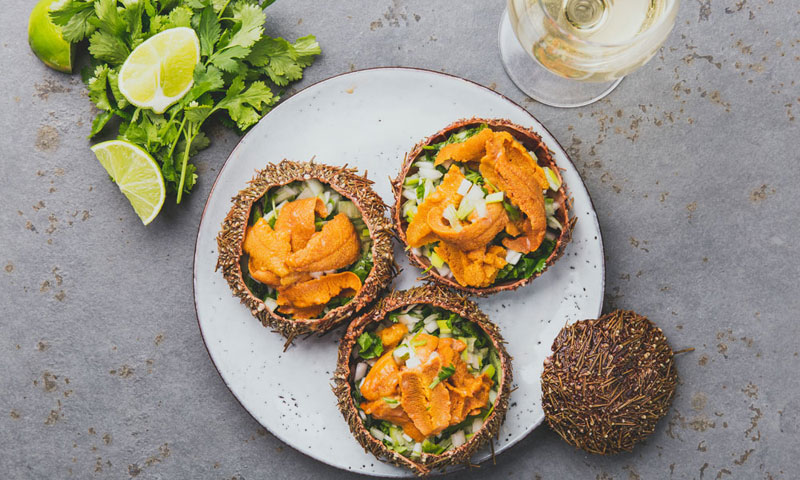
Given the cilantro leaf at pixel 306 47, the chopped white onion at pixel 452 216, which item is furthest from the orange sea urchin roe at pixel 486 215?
the cilantro leaf at pixel 306 47

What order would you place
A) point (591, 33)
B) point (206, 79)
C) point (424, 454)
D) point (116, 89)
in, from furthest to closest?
point (116, 89) < point (206, 79) < point (424, 454) < point (591, 33)

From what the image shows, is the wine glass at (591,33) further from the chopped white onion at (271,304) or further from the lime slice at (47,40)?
the lime slice at (47,40)

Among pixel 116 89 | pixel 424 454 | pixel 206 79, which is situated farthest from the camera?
pixel 116 89

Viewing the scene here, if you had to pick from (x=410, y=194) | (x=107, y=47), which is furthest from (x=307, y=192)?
(x=107, y=47)

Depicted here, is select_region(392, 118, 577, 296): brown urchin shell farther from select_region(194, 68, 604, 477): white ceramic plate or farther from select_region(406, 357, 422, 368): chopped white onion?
select_region(406, 357, 422, 368): chopped white onion

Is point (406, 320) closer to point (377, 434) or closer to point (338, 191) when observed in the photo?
point (377, 434)

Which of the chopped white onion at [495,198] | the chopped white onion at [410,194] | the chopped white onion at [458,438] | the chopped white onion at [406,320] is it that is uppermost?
the chopped white onion at [495,198]
